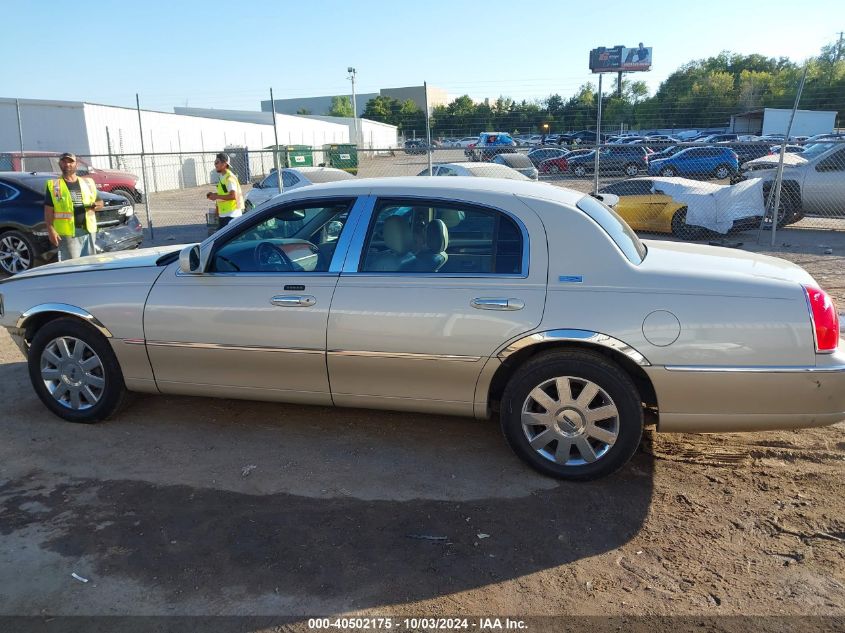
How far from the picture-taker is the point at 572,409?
12.0 feet

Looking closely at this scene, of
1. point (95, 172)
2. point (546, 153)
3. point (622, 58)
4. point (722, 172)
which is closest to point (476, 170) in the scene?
point (95, 172)

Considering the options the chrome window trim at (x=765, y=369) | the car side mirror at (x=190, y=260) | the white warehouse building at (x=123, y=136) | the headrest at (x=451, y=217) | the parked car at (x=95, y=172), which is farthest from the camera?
the white warehouse building at (x=123, y=136)

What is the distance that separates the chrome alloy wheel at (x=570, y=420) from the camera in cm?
363

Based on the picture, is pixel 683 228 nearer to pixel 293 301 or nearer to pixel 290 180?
pixel 290 180

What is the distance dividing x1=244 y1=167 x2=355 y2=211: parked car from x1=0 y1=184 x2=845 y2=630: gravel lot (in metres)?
8.81

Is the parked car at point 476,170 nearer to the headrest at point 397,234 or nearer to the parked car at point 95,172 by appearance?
the parked car at point 95,172

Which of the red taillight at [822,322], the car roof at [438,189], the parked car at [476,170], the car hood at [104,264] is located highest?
the car roof at [438,189]

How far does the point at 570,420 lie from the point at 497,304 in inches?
29.6

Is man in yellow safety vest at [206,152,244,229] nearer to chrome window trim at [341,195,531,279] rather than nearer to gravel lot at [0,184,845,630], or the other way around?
gravel lot at [0,184,845,630]

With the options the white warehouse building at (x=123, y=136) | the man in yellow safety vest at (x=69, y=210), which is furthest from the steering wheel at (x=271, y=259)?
the white warehouse building at (x=123, y=136)

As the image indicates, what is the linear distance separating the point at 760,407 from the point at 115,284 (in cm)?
395

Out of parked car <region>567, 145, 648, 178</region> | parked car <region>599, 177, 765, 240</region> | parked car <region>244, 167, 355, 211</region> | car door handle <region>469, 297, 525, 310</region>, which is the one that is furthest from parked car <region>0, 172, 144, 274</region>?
parked car <region>567, 145, 648, 178</region>

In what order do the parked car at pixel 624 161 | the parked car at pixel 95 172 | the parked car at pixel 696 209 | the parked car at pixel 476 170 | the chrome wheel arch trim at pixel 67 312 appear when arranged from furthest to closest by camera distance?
1. the parked car at pixel 624 161
2. the parked car at pixel 95 172
3. the parked car at pixel 476 170
4. the parked car at pixel 696 209
5. the chrome wheel arch trim at pixel 67 312

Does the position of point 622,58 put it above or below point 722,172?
above
